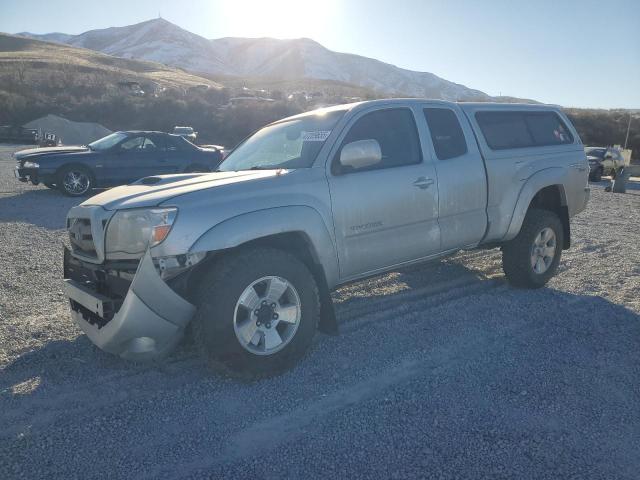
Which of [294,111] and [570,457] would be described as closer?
[570,457]

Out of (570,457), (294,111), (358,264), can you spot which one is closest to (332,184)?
(358,264)

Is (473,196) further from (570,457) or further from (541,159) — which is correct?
(570,457)

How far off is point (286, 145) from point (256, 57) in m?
174

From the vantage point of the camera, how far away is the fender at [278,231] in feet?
11.1

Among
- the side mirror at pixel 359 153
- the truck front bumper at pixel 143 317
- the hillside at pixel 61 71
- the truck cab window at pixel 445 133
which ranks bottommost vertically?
the truck front bumper at pixel 143 317

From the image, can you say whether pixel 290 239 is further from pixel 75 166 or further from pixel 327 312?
pixel 75 166

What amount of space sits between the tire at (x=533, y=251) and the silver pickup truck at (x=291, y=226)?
0.02m

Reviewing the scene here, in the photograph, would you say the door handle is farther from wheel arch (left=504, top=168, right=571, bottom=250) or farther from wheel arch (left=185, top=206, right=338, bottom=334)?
wheel arch (left=504, top=168, right=571, bottom=250)

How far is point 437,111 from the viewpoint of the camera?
4.98 metres

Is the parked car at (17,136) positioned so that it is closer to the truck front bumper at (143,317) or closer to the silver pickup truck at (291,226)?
the silver pickup truck at (291,226)

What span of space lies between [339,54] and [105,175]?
6666 inches

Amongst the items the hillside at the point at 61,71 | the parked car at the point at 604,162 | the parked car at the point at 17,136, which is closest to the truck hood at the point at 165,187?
the parked car at the point at 604,162

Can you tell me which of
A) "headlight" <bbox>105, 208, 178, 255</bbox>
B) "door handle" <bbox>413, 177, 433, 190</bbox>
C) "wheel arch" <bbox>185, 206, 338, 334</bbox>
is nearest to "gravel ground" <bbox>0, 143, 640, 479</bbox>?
"wheel arch" <bbox>185, 206, 338, 334</bbox>

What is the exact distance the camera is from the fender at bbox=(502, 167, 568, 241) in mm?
5371
